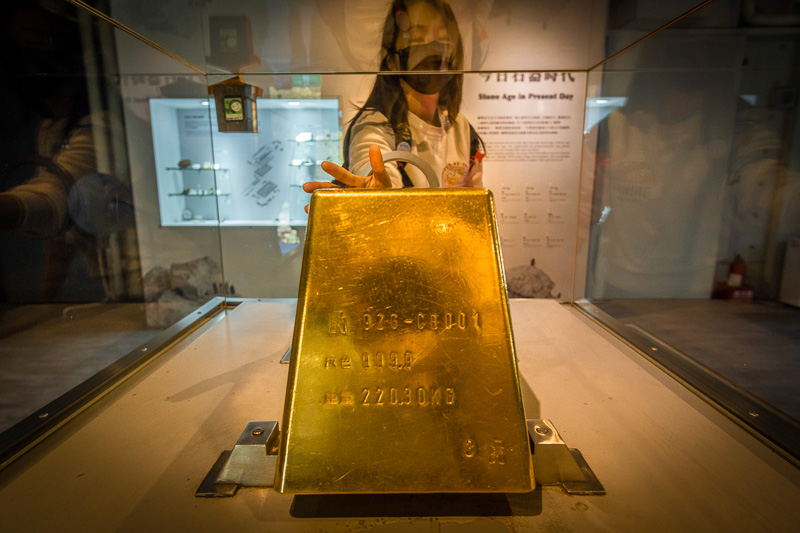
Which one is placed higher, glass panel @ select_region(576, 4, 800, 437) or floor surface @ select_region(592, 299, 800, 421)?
glass panel @ select_region(576, 4, 800, 437)

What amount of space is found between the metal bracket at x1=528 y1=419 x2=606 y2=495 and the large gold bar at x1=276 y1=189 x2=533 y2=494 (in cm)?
13

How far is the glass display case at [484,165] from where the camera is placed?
4.82 ft

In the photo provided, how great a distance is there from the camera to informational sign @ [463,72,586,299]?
173cm

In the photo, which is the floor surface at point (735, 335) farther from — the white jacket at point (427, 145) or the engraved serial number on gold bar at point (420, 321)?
the engraved serial number on gold bar at point (420, 321)

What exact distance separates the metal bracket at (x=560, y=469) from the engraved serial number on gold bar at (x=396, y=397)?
21 centimetres

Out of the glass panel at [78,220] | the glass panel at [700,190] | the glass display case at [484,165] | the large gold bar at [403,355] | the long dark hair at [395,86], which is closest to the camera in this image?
the large gold bar at [403,355]

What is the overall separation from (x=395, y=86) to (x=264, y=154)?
68cm

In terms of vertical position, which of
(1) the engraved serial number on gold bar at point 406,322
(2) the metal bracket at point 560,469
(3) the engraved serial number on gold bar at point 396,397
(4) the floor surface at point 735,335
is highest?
(1) the engraved serial number on gold bar at point 406,322

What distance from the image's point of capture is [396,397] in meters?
0.57

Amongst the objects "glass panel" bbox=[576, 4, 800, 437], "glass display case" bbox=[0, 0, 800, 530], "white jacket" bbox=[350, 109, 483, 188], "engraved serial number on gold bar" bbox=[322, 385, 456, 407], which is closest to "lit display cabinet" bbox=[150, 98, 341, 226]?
"glass display case" bbox=[0, 0, 800, 530]

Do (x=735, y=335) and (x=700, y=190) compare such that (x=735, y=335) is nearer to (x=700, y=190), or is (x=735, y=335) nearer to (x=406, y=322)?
(x=700, y=190)

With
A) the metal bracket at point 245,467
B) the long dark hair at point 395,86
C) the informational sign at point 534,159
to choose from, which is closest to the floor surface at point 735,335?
the informational sign at point 534,159

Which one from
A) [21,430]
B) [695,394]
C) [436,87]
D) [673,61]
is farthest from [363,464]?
[673,61]

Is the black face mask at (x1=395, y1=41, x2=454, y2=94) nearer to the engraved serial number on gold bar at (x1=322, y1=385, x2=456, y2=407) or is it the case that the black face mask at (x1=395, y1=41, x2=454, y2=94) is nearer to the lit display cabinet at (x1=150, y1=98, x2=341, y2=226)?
the lit display cabinet at (x1=150, y1=98, x2=341, y2=226)
